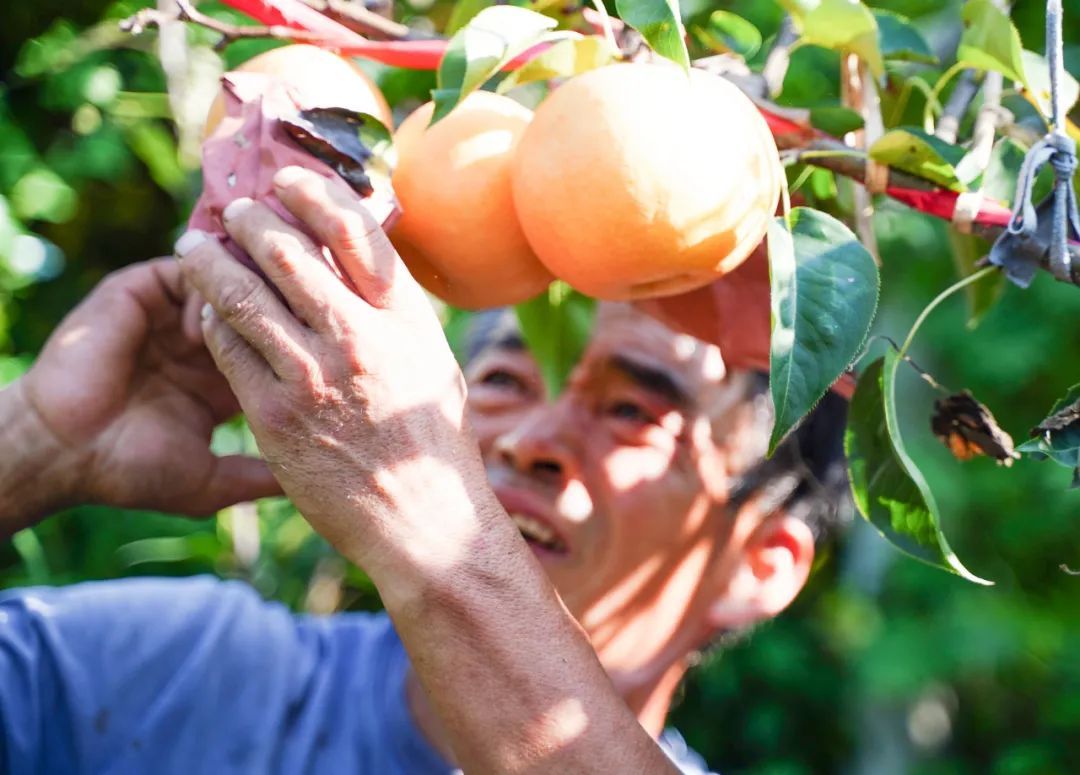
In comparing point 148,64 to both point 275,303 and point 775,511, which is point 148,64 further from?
point 275,303

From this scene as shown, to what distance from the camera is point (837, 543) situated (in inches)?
114

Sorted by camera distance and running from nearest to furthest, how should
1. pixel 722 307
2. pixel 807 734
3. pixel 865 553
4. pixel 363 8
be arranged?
pixel 363 8 → pixel 722 307 → pixel 865 553 → pixel 807 734

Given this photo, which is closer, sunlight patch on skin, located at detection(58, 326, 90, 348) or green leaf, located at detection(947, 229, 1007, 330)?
green leaf, located at detection(947, 229, 1007, 330)

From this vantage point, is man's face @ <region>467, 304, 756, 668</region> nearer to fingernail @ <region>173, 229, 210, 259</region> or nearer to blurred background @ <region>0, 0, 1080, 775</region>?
blurred background @ <region>0, 0, 1080, 775</region>

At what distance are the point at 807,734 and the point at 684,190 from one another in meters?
2.69

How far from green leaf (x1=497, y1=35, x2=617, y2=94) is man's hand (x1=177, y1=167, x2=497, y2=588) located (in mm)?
123

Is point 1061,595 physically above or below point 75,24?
below

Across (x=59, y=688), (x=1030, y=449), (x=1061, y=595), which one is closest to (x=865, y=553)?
(x=1061, y=595)

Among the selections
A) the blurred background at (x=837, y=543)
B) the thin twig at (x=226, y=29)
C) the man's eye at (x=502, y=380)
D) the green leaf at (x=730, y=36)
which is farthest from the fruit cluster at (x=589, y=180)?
the man's eye at (x=502, y=380)

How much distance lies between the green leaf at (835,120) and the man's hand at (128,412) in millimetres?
587

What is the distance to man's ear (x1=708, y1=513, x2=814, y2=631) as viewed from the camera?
139cm

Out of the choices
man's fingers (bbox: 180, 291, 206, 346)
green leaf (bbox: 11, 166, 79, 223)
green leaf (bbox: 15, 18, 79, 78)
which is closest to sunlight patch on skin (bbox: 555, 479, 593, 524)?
man's fingers (bbox: 180, 291, 206, 346)

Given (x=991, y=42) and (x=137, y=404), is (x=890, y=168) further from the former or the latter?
(x=137, y=404)

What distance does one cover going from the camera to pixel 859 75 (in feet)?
2.89
